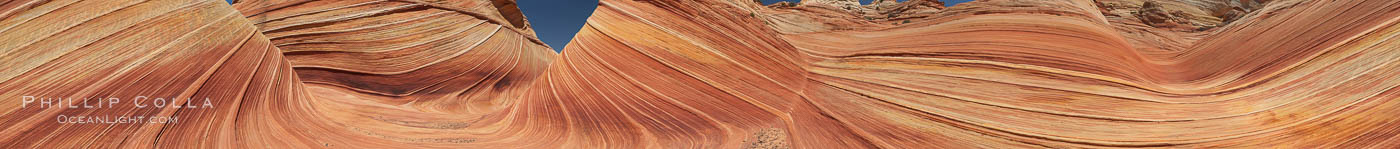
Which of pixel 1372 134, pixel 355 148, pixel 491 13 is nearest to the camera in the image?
pixel 1372 134

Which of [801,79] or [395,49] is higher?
[395,49]

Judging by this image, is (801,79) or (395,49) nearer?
(801,79)

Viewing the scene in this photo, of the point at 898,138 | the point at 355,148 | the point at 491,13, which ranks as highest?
the point at 491,13

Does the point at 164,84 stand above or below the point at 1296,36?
below

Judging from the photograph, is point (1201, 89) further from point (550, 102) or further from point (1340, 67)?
point (550, 102)

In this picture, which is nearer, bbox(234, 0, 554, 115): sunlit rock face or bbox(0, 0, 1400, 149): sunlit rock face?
bbox(0, 0, 1400, 149): sunlit rock face

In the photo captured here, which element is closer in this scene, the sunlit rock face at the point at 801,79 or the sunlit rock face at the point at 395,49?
the sunlit rock face at the point at 801,79

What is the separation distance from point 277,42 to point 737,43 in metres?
4.87

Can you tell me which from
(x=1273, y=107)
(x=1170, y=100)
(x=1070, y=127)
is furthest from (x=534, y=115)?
(x=1273, y=107)

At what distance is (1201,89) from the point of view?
3865mm

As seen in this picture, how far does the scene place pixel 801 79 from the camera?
15.3 feet

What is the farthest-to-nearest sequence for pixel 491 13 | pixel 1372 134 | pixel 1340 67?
pixel 491 13 → pixel 1340 67 → pixel 1372 134

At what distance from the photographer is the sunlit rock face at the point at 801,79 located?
11.3ft

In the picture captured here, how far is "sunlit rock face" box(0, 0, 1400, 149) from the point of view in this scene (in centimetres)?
345
